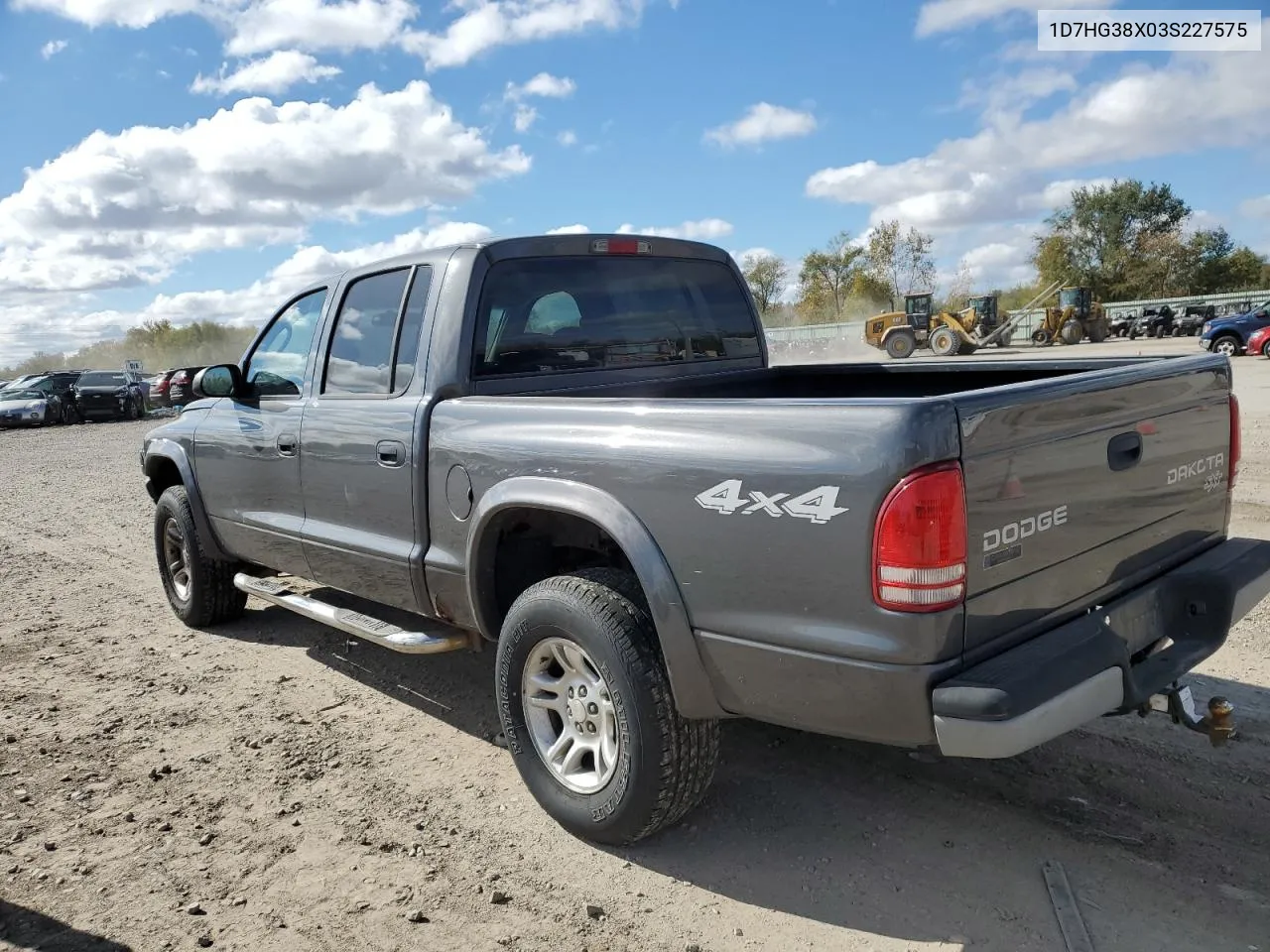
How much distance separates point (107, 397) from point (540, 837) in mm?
29597

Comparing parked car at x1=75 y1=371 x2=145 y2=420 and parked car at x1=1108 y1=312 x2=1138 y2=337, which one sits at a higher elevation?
parked car at x1=75 y1=371 x2=145 y2=420

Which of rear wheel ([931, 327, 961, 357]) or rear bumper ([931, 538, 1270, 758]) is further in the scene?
rear wheel ([931, 327, 961, 357])

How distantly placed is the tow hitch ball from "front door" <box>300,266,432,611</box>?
2.58 meters

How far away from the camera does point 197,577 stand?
5.68 metres

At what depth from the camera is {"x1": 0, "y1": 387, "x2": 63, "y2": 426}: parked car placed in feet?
90.3

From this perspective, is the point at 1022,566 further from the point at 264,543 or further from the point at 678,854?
the point at 264,543

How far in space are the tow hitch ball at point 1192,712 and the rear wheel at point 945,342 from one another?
30618 millimetres

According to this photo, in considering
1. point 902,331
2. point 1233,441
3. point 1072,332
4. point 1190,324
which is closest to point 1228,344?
point 902,331

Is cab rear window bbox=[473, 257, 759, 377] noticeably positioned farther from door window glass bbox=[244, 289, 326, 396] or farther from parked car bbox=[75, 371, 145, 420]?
parked car bbox=[75, 371, 145, 420]

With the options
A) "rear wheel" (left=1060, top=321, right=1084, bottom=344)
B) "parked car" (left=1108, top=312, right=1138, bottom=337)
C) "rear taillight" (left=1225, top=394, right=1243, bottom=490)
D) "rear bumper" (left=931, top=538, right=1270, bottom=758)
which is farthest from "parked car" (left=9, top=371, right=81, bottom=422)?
"parked car" (left=1108, top=312, right=1138, bottom=337)

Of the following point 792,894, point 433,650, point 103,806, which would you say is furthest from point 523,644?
point 103,806

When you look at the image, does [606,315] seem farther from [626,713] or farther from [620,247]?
[626,713]

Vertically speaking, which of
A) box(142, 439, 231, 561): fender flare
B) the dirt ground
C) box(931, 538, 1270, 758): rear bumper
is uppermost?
box(142, 439, 231, 561): fender flare

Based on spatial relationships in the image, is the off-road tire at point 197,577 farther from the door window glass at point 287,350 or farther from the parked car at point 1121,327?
the parked car at point 1121,327
